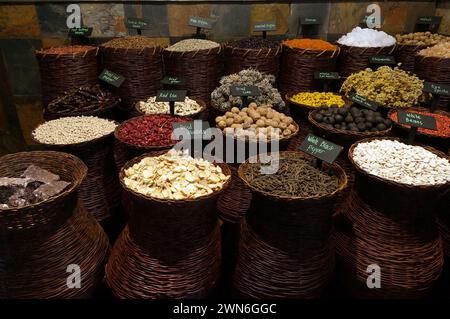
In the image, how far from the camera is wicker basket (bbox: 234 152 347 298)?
1.51 meters

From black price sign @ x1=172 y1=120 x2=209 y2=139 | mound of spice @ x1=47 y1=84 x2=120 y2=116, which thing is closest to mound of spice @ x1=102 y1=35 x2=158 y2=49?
mound of spice @ x1=47 y1=84 x2=120 y2=116

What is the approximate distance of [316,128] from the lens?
7.44 feet

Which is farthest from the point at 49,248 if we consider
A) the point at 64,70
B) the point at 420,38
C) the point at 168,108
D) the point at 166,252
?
the point at 420,38

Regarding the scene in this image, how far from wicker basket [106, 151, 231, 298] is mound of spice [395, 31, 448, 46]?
103 inches

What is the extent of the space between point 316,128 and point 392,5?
194 cm

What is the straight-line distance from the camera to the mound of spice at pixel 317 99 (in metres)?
2.70

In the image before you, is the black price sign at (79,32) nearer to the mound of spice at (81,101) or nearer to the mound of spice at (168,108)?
the mound of spice at (81,101)

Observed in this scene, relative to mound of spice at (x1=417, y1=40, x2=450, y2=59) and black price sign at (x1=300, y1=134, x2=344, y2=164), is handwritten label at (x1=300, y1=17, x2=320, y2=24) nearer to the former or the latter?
mound of spice at (x1=417, y1=40, x2=450, y2=59)

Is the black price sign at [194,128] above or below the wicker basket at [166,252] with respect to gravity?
above

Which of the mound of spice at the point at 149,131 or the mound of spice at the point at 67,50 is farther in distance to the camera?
the mound of spice at the point at 67,50

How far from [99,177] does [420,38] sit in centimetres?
292

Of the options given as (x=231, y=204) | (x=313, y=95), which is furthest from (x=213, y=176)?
(x=313, y=95)

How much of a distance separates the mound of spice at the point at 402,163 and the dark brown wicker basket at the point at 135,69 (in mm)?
1716

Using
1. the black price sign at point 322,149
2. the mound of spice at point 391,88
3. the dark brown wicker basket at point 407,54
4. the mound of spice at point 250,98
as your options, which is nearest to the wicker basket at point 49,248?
the black price sign at point 322,149
